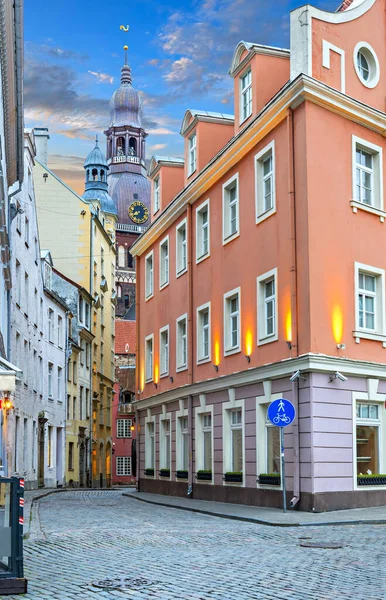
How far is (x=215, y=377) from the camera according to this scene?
2700cm

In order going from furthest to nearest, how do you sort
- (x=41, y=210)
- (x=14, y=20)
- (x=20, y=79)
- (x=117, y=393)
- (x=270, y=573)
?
1. (x=117, y=393)
2. (x=41, y=210)
3. (x=20, y=79)
4. (x=14, y=20)
5. (x=270, y=573)

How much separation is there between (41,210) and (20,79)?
1213 inches

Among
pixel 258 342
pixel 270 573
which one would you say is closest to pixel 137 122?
pixel 258 342

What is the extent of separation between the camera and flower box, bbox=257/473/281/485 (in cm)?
2185

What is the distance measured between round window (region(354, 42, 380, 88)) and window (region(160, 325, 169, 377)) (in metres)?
12.8

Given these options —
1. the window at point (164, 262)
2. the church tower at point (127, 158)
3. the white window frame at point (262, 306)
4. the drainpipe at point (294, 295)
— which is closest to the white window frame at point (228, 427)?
the white window frame at point (262, 306)

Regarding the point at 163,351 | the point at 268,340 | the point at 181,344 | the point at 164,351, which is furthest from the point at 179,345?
the point at 268,340

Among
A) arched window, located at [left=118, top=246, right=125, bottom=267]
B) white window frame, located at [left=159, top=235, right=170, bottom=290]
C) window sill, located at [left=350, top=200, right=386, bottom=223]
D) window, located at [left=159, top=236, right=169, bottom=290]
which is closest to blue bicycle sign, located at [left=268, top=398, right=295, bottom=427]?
window sill, located at [left=350, top=200, right=386, bottom=223]

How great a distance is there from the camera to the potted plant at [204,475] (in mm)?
27016

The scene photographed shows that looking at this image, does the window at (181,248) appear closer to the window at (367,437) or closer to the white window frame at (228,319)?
the white window frame at (228,319)

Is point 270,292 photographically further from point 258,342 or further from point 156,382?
point 156,382

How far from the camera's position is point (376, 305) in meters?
22.7

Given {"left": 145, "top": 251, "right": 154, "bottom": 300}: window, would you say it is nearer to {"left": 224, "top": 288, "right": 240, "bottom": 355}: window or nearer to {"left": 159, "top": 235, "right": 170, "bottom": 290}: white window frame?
{"left": 159, "top": 235, "right": 170, "bottom": 290}: white window frame

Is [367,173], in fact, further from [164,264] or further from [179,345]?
[164,264]
